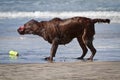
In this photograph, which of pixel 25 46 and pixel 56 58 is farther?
pixel 25 46

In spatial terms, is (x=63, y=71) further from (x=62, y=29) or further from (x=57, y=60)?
(x=62, y=29)

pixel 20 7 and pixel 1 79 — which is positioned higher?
pixel 1 79

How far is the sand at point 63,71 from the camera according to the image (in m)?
8.78

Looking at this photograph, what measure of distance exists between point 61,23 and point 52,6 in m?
23.5

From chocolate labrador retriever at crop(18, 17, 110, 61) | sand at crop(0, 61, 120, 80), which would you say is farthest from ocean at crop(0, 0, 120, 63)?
sand at crop(0, 61, 120, 80)

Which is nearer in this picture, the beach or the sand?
the sand

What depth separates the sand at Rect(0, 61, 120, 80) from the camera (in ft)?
28.8

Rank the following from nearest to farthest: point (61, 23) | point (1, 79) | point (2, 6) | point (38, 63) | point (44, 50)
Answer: point (1, 79), point (38, 63), point (61, 23), point (44, 50), point (2, 6)

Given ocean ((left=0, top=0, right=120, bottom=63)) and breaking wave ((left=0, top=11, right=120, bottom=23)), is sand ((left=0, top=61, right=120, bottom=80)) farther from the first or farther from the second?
breaking wave ((left=0, top=11, right=120, bottom=23))

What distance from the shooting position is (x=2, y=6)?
36.2 meters

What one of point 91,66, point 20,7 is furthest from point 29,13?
point 91,66

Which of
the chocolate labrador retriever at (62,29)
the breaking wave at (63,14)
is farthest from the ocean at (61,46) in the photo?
the chocolate labrador retriever at (62,29)

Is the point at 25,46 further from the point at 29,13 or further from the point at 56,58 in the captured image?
the point at 29,13

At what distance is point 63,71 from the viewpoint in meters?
9.52
